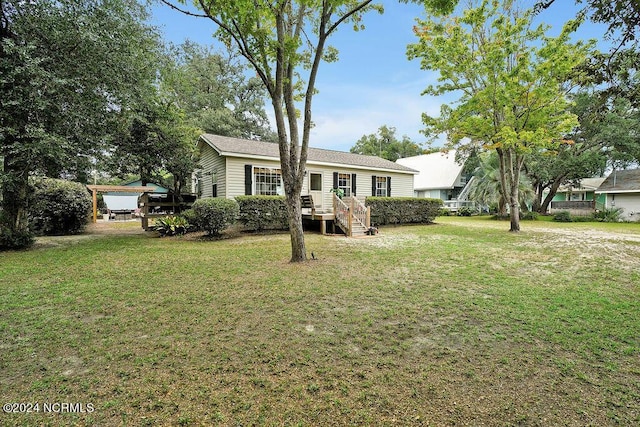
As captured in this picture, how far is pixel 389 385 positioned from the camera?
7.33ft

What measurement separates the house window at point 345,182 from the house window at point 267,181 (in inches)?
133

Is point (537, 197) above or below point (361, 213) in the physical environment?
above

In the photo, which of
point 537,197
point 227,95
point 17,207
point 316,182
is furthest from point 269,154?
point 537,197

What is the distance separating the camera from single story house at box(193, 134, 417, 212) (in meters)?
12.3

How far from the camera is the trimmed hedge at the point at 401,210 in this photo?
13.6 meters

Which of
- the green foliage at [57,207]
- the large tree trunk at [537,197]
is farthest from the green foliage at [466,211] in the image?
the green foliage at [57,207]

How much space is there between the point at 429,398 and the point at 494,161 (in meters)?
23.6

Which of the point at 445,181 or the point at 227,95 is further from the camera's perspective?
the point at 227,95

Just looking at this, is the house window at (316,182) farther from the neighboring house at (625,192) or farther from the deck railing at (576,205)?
the deck railing at (576,205)

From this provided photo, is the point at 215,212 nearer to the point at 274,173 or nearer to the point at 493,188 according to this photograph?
the point at 274,173

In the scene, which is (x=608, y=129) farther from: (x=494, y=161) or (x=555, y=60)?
(x=555, y=60)

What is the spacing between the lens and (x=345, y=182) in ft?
50.5

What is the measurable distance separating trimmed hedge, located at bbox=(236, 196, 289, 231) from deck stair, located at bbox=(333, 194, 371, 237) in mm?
2127

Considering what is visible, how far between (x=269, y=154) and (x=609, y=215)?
72.4ft
